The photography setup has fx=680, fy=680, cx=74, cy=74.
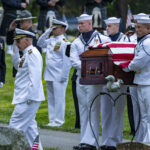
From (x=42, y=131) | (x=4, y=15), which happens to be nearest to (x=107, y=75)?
(x=42, y=131)

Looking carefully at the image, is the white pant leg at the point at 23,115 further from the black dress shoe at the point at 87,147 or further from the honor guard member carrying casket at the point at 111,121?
the honor guard member carrying casket at the point at 111,121

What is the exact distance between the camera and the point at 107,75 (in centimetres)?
903

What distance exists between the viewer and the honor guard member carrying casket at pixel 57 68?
44.0ft

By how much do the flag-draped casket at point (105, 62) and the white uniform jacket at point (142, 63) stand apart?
0.16 metres

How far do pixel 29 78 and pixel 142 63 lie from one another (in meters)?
1.57

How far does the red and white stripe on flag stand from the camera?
360 inches

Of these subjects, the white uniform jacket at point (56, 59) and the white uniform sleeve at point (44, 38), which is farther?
the white uniform sleeve at point (44, 38)

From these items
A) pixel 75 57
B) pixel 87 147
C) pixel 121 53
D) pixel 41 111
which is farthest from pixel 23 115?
pixel 41 111

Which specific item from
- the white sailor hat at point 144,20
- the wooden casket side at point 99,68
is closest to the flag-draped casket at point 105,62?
the wooden casket side at point 99,68

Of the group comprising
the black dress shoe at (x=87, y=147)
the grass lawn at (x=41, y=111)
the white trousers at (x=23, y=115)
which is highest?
the white trousers at (x=23, y=115)

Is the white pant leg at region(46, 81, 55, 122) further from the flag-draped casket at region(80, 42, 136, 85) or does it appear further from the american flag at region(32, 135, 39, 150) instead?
the american flag at region(32, 135, 39, 150)

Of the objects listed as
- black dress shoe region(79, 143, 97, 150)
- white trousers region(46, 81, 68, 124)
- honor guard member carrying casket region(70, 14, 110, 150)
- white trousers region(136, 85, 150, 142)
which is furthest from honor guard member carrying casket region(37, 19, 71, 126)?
white trousers region(136, 85, 150, 142)

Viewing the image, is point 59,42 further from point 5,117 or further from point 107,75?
point 107,75

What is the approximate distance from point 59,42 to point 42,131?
185 centimetres
